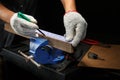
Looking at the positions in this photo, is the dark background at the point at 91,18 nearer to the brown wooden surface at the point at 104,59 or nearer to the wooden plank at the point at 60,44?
the brown wooden surface at the point at 104,59

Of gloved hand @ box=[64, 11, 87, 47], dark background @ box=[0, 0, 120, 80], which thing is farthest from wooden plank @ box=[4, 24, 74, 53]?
dark background @ box=[0, 0, 120, 80]

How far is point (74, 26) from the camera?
868mm

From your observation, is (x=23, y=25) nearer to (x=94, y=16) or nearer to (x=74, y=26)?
(x=74, y=26)

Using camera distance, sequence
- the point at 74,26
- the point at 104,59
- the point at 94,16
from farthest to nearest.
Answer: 1. the point at 94,16
2. the point at 104,59
3. the point at 74,26

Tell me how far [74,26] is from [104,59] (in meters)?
0.24

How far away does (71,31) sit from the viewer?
872 mm

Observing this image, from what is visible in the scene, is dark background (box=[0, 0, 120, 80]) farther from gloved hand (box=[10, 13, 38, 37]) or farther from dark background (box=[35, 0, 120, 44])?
gloved hand (box=[10, 13, 38, 37])

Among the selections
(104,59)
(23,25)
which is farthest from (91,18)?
(23,25)

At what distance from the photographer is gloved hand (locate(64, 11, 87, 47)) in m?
0.86

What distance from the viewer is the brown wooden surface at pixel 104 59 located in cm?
96

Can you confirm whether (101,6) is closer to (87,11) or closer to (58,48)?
(87,11)

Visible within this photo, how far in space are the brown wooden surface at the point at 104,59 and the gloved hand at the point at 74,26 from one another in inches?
5.8

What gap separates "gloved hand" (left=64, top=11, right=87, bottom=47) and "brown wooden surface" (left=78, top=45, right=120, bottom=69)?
0.48 feet

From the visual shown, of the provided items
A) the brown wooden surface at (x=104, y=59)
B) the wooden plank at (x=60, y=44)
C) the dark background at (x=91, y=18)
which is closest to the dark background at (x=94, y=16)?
the dark background at (x=91, y=18)
